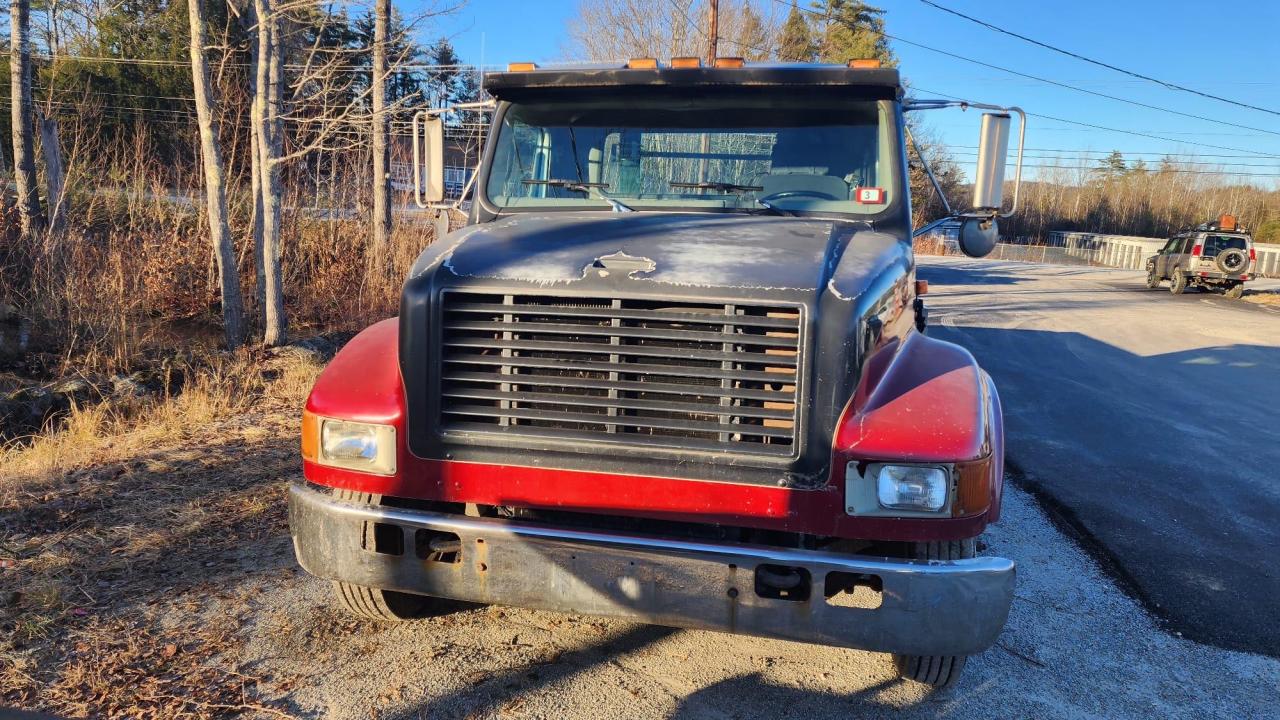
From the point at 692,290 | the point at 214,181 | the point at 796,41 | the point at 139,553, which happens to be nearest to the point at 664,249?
the point at 692,290

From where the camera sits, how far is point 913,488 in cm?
244

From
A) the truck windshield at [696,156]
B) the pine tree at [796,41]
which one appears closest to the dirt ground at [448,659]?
the truck windshield at [696,156]

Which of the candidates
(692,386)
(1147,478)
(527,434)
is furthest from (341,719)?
(1147,478)

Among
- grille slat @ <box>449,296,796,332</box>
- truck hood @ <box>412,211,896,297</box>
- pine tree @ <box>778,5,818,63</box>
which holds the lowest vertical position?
grille slat @ <box>449,296,796,332</box>

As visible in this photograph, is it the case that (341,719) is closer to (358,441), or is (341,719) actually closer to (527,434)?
(358,441)

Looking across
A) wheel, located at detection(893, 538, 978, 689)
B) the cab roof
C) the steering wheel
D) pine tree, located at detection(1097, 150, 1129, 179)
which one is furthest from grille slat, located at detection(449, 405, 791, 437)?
pine tree, located at detection(1097, 150, 1129, 179)

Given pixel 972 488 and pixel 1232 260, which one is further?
pixel 1232 260

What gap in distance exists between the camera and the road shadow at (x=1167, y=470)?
392cm

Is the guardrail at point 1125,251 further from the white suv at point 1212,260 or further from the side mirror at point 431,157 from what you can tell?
the side mirror at point 431,157

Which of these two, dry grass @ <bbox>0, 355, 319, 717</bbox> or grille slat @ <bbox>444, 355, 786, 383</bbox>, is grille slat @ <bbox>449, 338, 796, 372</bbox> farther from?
dry grass @ <bbox>0, 355, 319, 717</bbox>

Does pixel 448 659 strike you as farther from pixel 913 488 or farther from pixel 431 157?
pixel 431 157

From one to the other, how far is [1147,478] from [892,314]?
3.98 metres

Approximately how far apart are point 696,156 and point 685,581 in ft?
7.13

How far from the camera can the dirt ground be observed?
2762 millimetres
